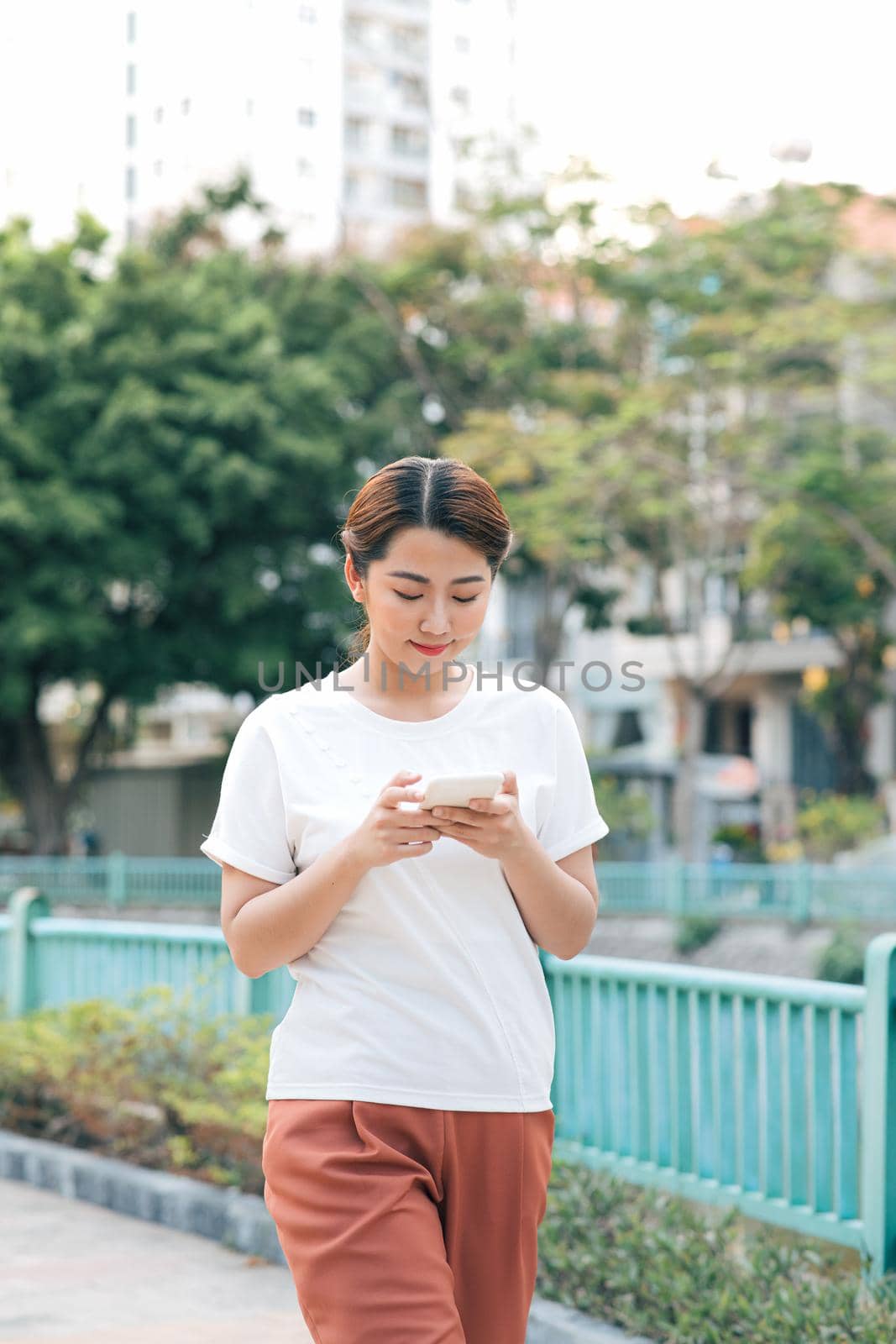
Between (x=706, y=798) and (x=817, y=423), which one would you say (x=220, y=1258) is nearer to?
(x=817, y=423)

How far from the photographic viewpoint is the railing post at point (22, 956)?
7.67 metres

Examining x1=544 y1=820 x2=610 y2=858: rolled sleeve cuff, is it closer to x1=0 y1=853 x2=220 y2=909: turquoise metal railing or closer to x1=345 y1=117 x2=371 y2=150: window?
x1=0 y1=853 x2=220 y2=909: turquoise metal railing

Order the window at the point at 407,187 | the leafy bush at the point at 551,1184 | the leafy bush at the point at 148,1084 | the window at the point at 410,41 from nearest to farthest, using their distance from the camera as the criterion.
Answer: the leafy bush at the point at 551,1184 → the leafy bush at the point at 148,1084 → the window at the point at 410,41 → the window at the point at 407,187

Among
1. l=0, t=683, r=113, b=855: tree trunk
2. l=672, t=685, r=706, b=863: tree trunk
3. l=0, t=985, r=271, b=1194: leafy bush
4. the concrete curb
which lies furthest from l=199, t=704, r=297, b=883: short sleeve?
l=0, t=683, r=113, b=855: tree trunk

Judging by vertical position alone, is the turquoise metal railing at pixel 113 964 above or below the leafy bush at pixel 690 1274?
above

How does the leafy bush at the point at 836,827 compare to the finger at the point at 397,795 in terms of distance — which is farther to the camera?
the leafy bush at the point at 836,827

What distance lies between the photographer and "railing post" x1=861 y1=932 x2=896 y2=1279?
3988 millimetres

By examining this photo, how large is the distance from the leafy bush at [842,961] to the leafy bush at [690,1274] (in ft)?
31.6

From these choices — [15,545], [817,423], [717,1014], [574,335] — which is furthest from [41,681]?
[717,1014]

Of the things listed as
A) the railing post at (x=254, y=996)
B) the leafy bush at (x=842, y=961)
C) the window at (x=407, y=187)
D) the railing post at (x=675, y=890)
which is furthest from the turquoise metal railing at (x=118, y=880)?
the window at (x=407, y=187)

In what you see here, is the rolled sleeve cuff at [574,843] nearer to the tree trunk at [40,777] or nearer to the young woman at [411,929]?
the young woman at [411,929]

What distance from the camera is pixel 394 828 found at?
2.07 meters

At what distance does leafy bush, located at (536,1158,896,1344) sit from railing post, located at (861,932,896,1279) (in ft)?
0.38

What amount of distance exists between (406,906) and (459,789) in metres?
0.22
